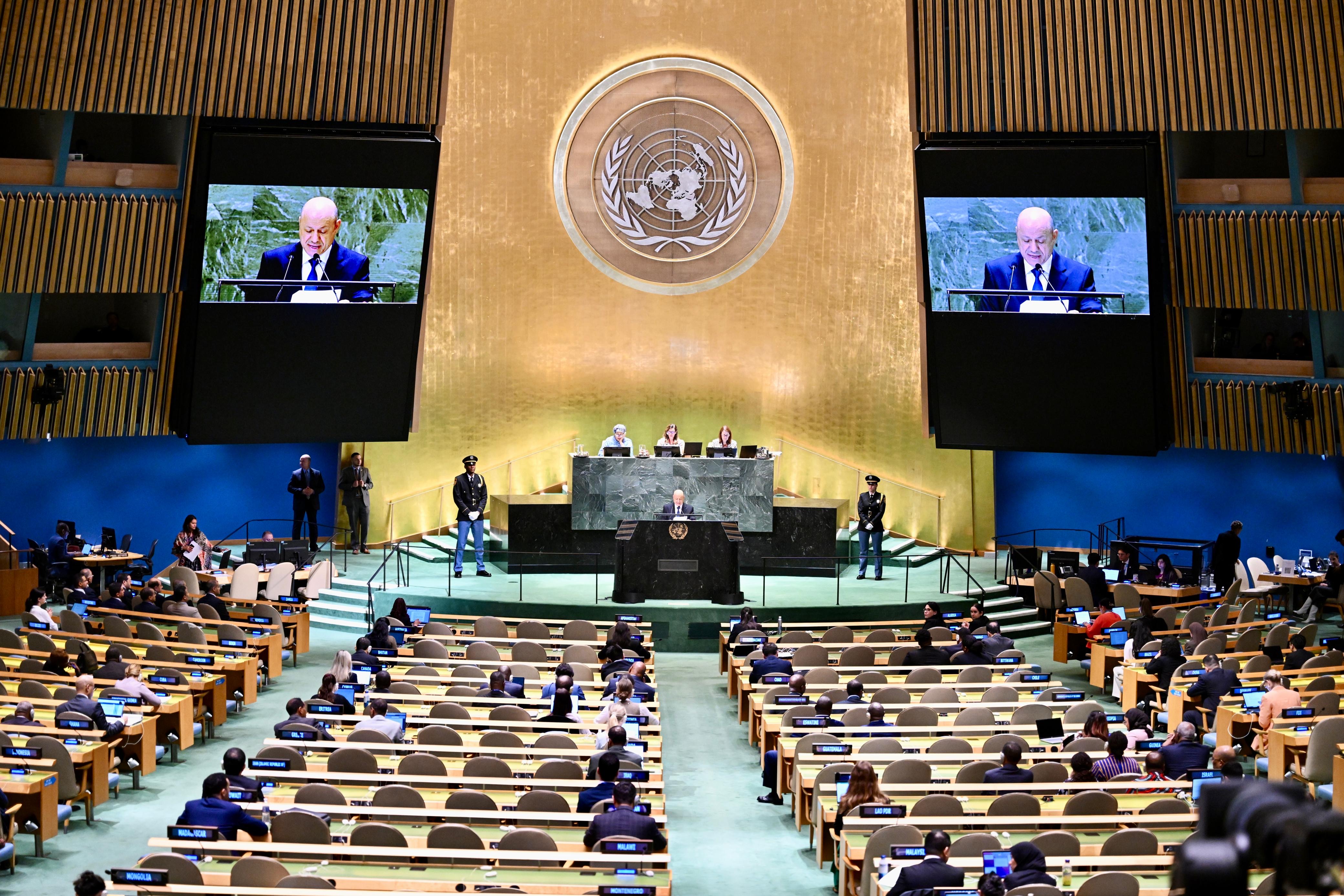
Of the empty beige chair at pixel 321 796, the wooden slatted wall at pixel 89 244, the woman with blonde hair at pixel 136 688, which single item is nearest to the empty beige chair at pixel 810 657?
the woman with blonde hair at pixel 136 688

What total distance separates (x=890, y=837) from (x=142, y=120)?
16245mm

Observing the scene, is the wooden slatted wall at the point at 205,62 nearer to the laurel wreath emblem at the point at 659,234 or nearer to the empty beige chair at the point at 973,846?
the laurel wreath emblem at the point at 659,234

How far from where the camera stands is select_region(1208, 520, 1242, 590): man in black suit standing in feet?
60.1

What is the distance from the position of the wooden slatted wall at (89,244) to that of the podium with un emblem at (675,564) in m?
6.24

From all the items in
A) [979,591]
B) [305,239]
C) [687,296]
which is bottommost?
[979,591]

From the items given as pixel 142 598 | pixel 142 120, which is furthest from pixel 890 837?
pixel 142 120

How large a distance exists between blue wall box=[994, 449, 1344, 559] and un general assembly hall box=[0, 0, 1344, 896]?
6cm

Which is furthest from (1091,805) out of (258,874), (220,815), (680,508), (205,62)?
(205,62)

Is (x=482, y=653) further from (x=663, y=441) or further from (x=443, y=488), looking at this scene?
(x=443, y=488)

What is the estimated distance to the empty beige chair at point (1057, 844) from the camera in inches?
301

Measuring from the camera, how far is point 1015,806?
334 inches

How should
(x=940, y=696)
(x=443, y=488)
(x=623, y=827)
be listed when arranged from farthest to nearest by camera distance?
1. (x=443, y=488)
2. (x=940, y=696)
3. (x=623, y=827)

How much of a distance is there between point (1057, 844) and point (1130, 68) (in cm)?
1174

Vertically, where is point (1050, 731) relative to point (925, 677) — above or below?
below
